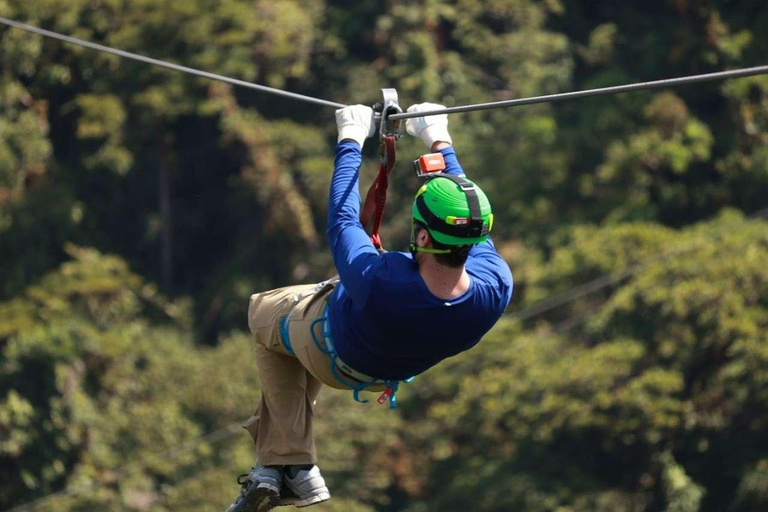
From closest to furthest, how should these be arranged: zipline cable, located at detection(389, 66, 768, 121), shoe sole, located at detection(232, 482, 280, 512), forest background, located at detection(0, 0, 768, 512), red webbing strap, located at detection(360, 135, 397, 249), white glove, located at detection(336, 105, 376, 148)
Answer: zipline cable, located at detection(389, 66, 768, 121) → white glove, located at detection(336, 105, 376, 148) → red webbing strap, located at detection(360, 135, 397, 249) → shoe sole, located at detection(232, 482, 280, 512) → forest background, located at detection(0, 0, 768, 512)

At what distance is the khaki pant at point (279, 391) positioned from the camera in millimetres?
4379

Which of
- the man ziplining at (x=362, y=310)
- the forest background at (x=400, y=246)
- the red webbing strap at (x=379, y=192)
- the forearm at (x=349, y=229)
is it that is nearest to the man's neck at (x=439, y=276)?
the man ziplining at (x=362, y=310)

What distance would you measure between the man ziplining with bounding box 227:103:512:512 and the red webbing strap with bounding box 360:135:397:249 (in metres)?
0.08

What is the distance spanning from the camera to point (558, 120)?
17531mm

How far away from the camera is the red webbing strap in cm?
419

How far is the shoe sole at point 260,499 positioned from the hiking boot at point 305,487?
42mm

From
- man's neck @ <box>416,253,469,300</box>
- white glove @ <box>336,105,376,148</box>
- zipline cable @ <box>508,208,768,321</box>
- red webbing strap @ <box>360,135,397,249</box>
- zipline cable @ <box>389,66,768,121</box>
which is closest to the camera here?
zipline cable @ <box>389,66,768,121</box>

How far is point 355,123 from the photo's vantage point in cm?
409

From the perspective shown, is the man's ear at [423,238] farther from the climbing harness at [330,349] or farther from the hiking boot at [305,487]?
the hiking boot at [305,487]

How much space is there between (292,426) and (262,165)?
1270 centimetres

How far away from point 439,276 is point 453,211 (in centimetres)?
16

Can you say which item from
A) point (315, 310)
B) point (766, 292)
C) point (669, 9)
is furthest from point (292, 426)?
point (669, 9)

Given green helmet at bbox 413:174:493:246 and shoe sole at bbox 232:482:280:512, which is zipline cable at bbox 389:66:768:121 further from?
shoe sole at bbox 232:482:280:512

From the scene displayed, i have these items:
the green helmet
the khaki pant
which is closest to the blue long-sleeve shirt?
the green helmet
